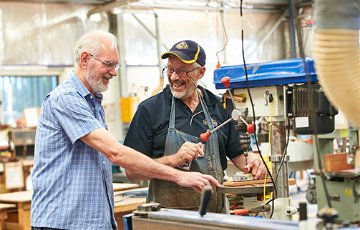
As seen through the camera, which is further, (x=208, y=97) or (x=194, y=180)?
(x=208, y=97)

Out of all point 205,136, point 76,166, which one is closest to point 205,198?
point 76,166

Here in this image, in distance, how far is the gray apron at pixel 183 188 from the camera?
2.60 meters

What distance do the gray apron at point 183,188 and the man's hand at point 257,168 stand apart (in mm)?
138

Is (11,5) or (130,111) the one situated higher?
(11,5)

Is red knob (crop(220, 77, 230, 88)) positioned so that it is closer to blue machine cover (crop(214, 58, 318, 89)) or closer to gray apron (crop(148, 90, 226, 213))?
blue machine cover (crop(214, 58, 318, 89))

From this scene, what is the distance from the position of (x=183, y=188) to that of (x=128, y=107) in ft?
15.4

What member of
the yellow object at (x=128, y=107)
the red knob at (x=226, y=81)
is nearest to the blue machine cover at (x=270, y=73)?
the red knob at (x=226, y=81)

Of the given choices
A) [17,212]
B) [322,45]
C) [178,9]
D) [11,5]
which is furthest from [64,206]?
[178,9]

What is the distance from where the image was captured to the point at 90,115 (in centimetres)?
228

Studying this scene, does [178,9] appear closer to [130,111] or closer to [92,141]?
[130,111]

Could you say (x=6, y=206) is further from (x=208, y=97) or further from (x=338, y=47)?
(x=338, y=47)

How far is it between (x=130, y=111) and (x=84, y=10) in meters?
1.30

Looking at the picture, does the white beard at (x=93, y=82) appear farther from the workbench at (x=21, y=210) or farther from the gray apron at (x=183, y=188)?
the workbench at (x=21, y=210)

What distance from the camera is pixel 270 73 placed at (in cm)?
248
